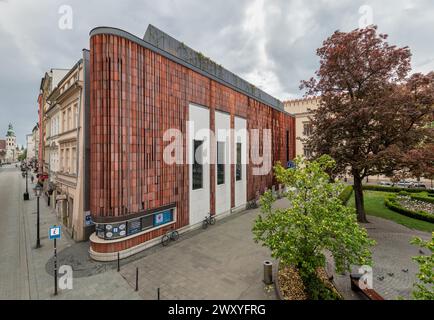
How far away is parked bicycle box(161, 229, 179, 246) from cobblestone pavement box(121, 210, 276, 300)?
36 centimetres

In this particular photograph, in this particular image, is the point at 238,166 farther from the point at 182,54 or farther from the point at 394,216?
the point at 394,216

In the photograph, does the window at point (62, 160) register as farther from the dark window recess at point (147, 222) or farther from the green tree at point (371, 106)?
the green tree at point (371, 106)

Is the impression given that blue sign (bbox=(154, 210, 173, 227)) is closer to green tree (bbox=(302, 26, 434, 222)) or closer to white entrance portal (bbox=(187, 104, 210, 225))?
white entrance portal (bbox=(187, 104, 210, 225))

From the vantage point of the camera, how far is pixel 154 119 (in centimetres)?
1175

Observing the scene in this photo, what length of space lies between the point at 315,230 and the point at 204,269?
5.69m

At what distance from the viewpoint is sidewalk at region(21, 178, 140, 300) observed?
7.51 meters

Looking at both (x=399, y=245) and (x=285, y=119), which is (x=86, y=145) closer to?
(x=399, y=245)

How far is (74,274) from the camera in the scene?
8.86 meters

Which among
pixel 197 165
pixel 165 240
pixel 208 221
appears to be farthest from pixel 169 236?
pixel 197 165

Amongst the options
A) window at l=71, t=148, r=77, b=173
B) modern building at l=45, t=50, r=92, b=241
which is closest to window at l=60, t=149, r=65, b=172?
modern building at l=45, t=50, r=92, b=241

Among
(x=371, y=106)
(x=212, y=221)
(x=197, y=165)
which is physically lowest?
(x=212, y=221)

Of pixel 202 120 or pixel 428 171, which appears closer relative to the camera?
pixel 428 171
